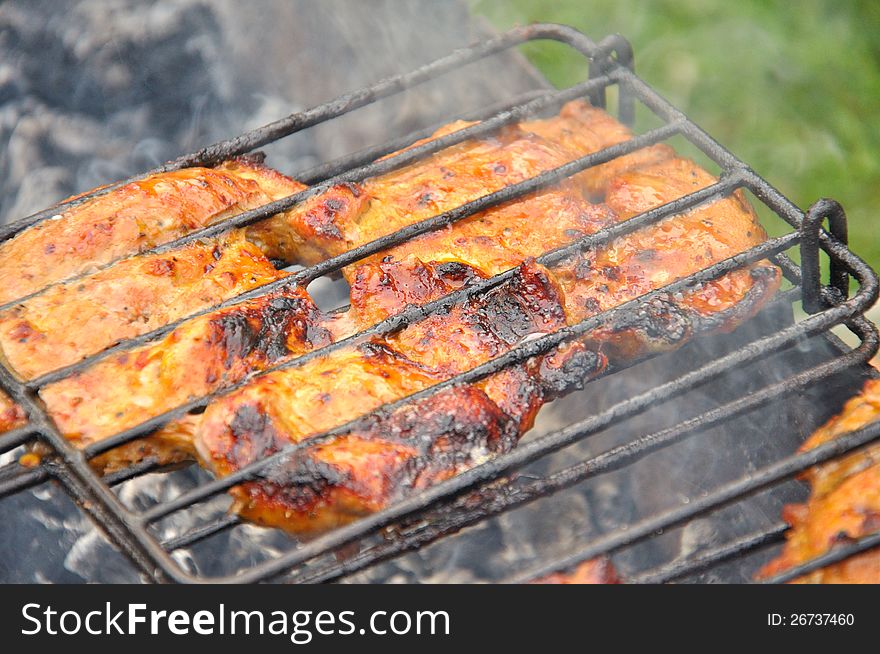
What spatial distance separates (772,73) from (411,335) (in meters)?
3.70

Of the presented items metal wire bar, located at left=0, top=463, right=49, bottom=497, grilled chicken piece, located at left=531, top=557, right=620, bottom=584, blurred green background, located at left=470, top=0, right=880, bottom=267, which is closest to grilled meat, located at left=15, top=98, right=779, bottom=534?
metal wire bar, located at left=0, top=463, right=49, bottom=497

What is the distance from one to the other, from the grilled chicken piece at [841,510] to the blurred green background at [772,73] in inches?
107

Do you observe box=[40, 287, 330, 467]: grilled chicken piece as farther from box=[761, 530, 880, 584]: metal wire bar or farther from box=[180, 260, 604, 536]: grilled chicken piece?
box=[761, 530, 880, 584]: metal wire bar

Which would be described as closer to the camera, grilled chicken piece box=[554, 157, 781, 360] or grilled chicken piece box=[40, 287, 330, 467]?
grilled chicken piece box=[40, 287, 330, 467]

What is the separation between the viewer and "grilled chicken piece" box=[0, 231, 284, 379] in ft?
8.23

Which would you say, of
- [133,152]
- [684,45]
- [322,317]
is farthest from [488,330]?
[684,45]

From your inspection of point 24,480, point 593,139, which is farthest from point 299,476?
point 593,139

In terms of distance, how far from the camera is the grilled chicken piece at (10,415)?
2.43m

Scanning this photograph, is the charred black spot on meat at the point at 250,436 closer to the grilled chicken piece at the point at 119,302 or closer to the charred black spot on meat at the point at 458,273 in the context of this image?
the grilled chicken piece at the point at 119,302

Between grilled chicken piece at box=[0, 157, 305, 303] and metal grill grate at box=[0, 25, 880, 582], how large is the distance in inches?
3.0

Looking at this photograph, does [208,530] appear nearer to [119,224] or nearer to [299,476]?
[299,476]

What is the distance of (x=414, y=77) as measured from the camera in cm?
318

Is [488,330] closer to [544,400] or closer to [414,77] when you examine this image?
[544,400]

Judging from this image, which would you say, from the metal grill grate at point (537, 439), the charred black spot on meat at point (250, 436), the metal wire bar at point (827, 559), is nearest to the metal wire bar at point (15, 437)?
the metal grill grate at point (537, 439)
